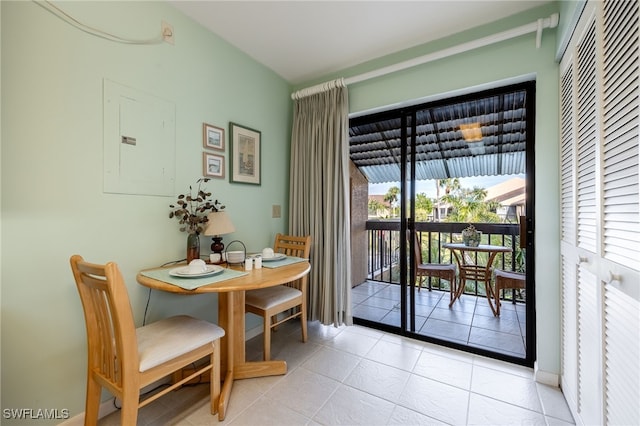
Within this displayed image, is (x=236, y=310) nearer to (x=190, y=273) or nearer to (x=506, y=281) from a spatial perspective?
(x=190, y=273)

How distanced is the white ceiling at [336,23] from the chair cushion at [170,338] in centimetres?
198

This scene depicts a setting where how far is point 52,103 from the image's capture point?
1346mm

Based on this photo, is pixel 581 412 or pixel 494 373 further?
pixel 494 373

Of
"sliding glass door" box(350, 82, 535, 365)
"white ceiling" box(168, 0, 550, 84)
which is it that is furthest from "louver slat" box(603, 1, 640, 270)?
"white ceiling" box(168, 0, 550, 84)

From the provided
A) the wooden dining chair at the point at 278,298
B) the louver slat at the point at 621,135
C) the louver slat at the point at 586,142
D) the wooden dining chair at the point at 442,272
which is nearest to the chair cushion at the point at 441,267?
the wooden dining chair at the point at 442,272

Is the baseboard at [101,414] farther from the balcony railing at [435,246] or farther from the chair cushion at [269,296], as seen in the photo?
the balcony railing at [435,246]

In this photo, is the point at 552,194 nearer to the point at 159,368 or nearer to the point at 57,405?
the point at 159,368

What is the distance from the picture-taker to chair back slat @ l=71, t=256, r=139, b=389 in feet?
3.49

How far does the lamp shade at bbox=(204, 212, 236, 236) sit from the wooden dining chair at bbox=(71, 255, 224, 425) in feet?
2.11

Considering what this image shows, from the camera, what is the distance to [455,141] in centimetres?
259

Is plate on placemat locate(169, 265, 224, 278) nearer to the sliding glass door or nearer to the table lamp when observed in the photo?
the table lamp

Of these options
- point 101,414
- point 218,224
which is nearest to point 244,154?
point 218,224

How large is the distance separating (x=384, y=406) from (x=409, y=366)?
0.51m

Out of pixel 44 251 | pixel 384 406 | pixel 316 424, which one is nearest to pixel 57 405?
pixel 44 251
